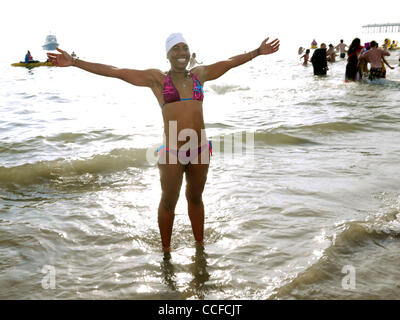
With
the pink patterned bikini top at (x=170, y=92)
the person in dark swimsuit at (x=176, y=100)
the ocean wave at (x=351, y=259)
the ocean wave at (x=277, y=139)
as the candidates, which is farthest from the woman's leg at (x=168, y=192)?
the ocean wave at (x=277, y=139)

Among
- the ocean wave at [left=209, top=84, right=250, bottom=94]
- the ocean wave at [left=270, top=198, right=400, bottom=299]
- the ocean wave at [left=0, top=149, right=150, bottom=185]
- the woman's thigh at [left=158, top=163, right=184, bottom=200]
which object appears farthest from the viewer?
the ocean wave at [left=209, top=84, right=250, bottom=94]

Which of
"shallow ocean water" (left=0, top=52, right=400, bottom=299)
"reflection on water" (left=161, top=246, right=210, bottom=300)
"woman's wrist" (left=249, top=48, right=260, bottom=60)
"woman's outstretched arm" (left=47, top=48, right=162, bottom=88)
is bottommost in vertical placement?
"reflection on water" (left=161, top=246, right=210, bottom=300)

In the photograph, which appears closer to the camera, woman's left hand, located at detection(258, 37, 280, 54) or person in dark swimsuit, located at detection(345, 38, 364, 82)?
woman's left hand, located at detection(258, 37, 280, 54)

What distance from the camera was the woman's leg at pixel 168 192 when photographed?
3.06 meters

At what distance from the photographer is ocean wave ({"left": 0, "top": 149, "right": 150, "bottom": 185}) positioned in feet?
20.7

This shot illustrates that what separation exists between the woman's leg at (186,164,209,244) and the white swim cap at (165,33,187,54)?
1.11m

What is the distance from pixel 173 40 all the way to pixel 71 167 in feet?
15.3

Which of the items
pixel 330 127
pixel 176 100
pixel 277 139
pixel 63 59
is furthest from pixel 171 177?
pixel 330 127

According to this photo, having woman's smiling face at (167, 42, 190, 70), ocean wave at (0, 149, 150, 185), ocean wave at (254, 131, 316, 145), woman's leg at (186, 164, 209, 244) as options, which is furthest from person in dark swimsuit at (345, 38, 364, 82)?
woman's leg at (186, 164, 209, 244)

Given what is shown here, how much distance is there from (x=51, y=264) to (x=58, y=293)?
559mm

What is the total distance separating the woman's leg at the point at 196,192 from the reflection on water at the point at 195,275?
25 centimetres

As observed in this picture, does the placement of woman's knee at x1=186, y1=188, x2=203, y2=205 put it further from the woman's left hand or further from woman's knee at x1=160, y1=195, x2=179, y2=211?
the woman's left hand

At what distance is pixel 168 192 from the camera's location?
316cm

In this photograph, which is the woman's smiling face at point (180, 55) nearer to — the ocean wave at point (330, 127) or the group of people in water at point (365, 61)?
the ocean wave at point (330, 127)
